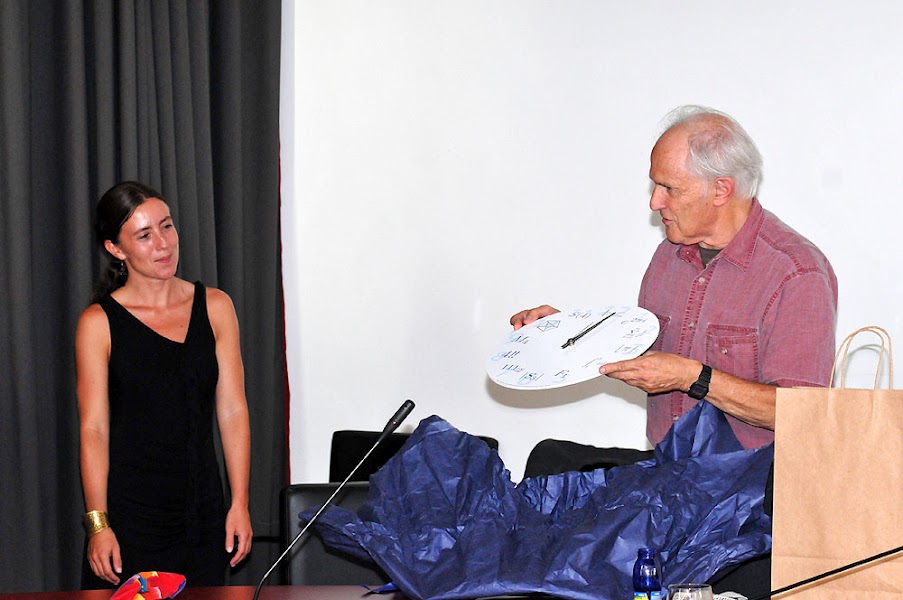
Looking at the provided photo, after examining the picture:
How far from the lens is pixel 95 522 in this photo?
2.63 meters

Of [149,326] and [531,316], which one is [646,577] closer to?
[531,316]

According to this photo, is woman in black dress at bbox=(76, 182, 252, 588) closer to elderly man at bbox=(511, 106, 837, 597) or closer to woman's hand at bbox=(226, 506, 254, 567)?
woman's hand at bbox=(226, 506, 254, 567)

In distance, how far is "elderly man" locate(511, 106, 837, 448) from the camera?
6.39 feet

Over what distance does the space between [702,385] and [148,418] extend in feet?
5.02

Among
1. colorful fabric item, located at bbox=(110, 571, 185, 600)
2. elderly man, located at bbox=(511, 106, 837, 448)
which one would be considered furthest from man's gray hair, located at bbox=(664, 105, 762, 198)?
colorful fabric item, located at bbox=(110, 571, 185, 600)

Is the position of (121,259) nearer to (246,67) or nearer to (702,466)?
(246,67)

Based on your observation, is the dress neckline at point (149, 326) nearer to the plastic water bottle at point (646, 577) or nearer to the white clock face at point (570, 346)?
the white clock face at point (570, 346)

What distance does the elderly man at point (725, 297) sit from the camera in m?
1.94

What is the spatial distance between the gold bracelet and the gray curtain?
35cm

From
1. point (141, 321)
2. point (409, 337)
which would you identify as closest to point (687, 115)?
point (141, 321)

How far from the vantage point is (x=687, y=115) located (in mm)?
2285

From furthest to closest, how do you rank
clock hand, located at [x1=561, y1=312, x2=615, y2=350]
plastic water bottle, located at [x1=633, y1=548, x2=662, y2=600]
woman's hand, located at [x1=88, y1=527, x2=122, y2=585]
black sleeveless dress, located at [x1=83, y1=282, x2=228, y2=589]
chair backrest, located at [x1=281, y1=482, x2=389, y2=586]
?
black sleeveless dress, located at [x1=83, y1=282, x2=228, y2=589]
woman's hand, located at [x1=88, y1=527, x2=122, y2=585]
chair backrest, located at [x1=281, y1=482, x2=389, y2=586]
clock hand, located at [x1=561, y1=312, x2=615, y2=350]
plastic water bottle, located at [x1=633, y1=548, x2=662, y2=600]

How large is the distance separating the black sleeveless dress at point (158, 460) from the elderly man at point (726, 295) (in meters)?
1.02

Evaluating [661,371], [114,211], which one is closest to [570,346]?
[661,371]
